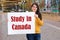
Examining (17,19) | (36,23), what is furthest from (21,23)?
(36,23)

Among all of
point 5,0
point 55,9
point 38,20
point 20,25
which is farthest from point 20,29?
point 55,9

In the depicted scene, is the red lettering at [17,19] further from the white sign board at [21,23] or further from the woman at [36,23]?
the woman at [36,23]

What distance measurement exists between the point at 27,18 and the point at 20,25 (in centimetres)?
23

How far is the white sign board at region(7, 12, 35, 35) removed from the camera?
20.4 feet

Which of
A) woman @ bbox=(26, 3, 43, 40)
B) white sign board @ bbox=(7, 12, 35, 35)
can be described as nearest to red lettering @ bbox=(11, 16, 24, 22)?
white sign board @ bbox=(7, 12, 35, 35)

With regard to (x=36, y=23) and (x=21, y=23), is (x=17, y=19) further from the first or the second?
(x=36, y=23)

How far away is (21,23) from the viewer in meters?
6.24

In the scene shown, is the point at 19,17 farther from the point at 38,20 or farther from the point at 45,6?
the point at 45,6

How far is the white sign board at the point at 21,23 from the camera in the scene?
20.4 feet

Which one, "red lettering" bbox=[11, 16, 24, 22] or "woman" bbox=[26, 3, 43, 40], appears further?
"red lettering" bbox=[11, 16, 24, 22]

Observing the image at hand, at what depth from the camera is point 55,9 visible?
164 feet

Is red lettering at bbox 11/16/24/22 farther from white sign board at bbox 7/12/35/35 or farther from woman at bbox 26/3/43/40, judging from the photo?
woman at bbox 26/3/43/40

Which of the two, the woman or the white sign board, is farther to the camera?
the white sign board

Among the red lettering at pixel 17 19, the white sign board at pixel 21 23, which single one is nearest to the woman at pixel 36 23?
the white sign board at pixel 21 23
